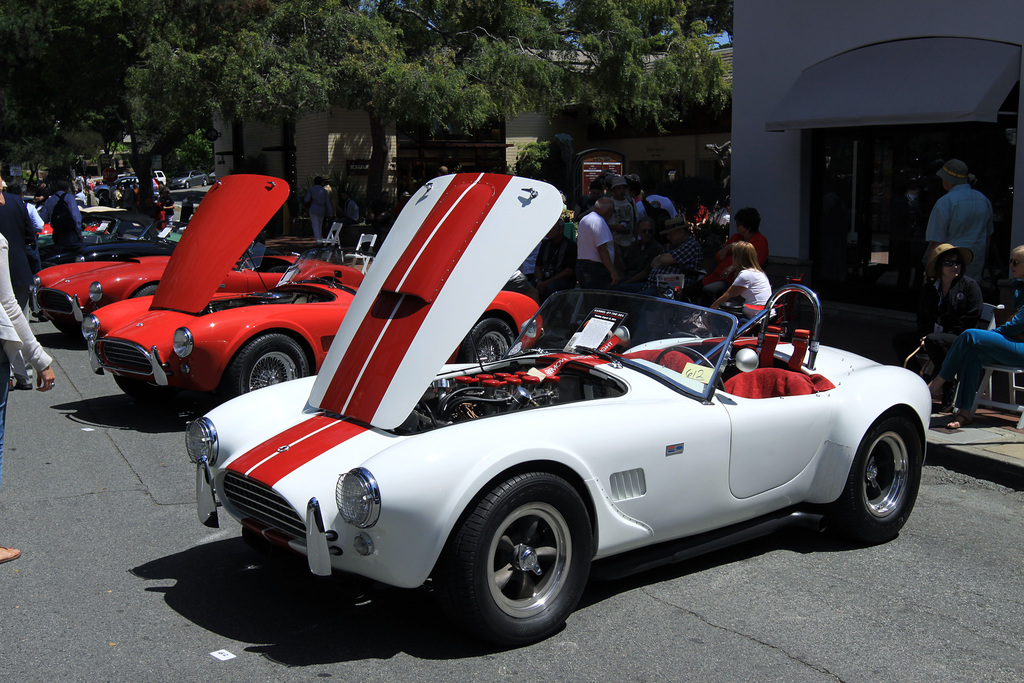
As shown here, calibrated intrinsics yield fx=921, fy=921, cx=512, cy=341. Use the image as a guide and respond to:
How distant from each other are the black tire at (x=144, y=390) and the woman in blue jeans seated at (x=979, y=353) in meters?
6.31

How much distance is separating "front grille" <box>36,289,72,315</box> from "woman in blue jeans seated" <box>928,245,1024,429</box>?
896cm

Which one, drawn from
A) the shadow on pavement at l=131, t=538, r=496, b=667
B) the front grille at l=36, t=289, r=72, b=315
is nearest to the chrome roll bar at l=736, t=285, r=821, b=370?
the shadow on pavement at l=131, t=538, r=496, b=667

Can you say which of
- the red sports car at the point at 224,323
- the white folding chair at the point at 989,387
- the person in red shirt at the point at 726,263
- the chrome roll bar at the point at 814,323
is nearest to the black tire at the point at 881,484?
the chrome roll bar at the point at 814,323

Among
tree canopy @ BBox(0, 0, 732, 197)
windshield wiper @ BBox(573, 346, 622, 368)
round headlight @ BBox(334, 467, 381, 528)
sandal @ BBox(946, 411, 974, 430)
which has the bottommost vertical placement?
sandal @ BBox(946, 411, 974, 430)

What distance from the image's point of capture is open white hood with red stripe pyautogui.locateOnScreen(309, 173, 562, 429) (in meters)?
4.14

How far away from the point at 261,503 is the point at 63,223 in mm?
11492

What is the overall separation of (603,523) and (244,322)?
429 cm

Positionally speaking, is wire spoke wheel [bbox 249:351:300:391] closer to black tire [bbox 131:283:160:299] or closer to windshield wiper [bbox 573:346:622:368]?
windshield wiper [bbox 573:346:622:368]

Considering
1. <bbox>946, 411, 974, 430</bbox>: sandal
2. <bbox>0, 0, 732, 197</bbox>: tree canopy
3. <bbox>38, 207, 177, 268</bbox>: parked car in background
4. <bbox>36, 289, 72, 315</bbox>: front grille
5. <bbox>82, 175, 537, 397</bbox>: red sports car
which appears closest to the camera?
<bbox>946, 411, 974, 430</bbox>: sandal

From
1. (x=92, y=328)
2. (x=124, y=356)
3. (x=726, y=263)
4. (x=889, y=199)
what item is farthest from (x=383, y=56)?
(x=124, y=356)

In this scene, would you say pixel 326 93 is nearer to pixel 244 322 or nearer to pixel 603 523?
pixel 244 322

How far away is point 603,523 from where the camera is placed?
382cm

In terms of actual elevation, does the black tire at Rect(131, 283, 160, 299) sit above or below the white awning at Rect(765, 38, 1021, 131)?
below

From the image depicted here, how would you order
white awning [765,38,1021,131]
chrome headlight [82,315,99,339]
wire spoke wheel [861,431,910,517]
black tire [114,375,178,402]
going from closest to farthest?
wire spoke wheel [861,431,910,517], chrome headlight [82,315,99,339], black tire [114,375,178,402], white awning [765,38,1021,131]
